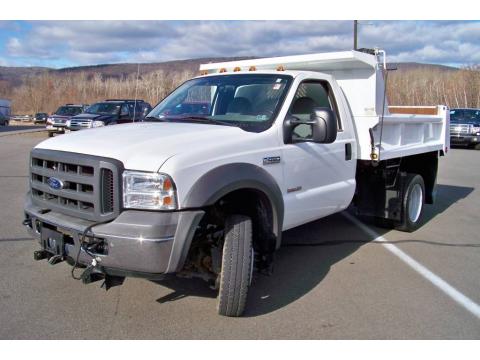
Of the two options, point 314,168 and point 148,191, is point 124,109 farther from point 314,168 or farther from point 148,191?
point 148,191

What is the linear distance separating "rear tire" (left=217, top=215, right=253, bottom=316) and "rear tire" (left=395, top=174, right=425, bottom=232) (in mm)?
3548

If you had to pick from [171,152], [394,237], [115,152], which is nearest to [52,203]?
[115,152]

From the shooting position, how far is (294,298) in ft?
14.4

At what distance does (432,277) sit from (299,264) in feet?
4.52

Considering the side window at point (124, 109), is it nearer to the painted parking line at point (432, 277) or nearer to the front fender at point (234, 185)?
the painted parking line at point (432, 277)

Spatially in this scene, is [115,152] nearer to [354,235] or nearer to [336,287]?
[336,287]

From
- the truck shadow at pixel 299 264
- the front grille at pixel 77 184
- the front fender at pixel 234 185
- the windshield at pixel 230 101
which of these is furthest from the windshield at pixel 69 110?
the front fender at pixel 234 185

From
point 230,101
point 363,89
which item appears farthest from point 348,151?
point 230,101

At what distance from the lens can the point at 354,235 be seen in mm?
6594

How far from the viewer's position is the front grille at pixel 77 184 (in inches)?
138

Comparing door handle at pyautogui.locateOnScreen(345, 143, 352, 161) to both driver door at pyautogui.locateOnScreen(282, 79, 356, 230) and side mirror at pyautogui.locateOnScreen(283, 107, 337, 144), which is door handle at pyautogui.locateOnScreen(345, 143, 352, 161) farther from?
side mirror at pyautogui.locateOnScreen(283, 107, 337, 144)

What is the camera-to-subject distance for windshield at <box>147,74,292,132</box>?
451cm

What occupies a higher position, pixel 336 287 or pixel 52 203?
pixel 52 203

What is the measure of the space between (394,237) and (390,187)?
2.25ft
